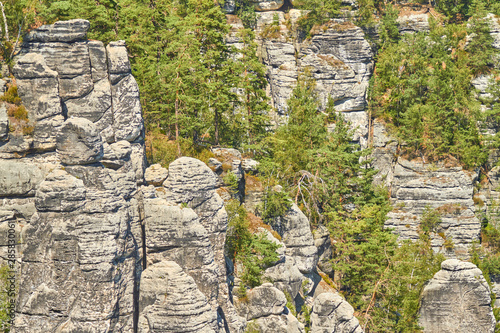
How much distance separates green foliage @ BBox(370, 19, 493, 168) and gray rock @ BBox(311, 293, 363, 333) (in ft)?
89.1

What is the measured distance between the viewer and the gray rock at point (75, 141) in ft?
90.2

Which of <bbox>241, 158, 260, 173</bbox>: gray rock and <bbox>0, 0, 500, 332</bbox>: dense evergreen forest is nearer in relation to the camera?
<bbox>0, 0, 500, 332</bbox>: dense evergreen forest

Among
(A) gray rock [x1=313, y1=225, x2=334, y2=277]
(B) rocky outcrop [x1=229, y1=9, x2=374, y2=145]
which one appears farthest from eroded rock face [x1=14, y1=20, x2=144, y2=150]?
(B) rocky outcrop [x1=229, y1=9, x2=374, y2=145]

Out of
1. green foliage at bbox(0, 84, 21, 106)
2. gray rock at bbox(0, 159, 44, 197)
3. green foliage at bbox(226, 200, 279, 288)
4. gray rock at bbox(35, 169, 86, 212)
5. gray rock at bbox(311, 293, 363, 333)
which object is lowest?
gray rock at bbox(311, 293, 363, 333)

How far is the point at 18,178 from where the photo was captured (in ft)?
98.4

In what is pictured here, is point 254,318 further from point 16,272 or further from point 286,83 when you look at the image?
point 286,83

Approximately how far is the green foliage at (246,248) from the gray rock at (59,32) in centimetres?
1163

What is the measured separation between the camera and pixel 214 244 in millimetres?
33094

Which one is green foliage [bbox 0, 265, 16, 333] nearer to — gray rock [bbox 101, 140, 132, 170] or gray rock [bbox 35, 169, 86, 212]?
gray rock [bbox 35, 169, 86, 212]

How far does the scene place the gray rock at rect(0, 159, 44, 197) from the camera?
29.8m

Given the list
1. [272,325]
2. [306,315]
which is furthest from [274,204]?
[272,325]

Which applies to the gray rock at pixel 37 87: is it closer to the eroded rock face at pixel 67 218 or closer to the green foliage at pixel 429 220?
the eroded rock face at pixel 67 218

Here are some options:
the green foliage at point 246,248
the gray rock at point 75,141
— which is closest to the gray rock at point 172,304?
the gray rock at point 75,141

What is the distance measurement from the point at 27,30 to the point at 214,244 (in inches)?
535
